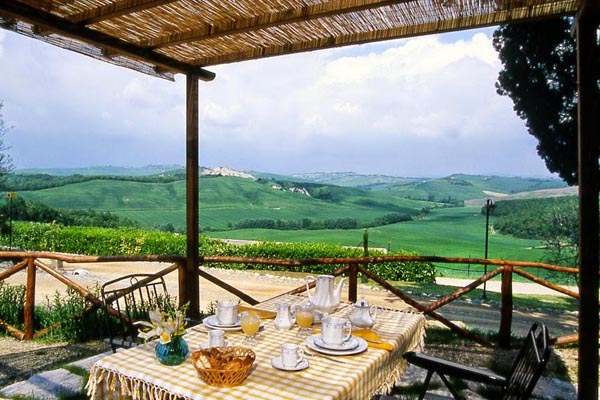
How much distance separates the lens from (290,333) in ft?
7.14

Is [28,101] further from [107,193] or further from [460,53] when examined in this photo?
[460,53]

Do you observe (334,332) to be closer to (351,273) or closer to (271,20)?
(271,20)

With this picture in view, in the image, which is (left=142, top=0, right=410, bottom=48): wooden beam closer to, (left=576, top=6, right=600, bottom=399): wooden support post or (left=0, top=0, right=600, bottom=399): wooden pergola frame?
(left=0, top=0, right=600, bottom=399): wooden pergola frame

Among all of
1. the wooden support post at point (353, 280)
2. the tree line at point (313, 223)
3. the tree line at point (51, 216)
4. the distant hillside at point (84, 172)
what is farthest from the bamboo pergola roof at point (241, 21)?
the tree line at point (313, 223)

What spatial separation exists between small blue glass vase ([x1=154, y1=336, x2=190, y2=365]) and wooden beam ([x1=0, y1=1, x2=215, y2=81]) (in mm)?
1960

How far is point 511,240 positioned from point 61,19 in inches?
951

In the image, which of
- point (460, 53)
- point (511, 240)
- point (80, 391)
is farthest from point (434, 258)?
point (460, 53)

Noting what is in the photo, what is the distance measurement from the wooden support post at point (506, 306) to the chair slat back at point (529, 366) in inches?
83.6

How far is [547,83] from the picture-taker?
692cm

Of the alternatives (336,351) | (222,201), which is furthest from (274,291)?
(222,201)

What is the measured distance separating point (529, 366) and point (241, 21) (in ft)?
8.03

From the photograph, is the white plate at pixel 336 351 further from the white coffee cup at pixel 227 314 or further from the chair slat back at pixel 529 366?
the chair slat back at pixel 529 366

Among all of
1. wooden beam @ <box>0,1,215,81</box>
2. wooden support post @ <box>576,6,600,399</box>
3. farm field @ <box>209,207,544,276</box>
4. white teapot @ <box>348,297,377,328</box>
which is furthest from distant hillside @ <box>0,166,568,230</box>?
white teapot @ <box>348,297,377,328</box>

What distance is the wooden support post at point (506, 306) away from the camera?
162 inches
